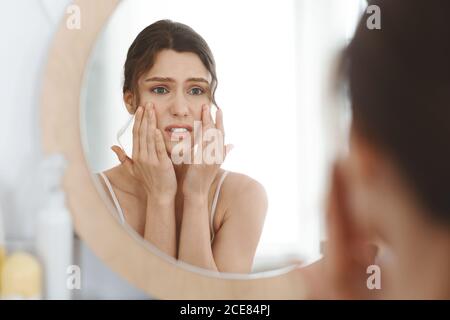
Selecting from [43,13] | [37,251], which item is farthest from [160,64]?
[37,251]

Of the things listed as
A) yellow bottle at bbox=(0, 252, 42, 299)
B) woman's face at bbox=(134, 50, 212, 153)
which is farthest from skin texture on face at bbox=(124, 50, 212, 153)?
yellow bottle at bbox=(0, 252, 42, 299)

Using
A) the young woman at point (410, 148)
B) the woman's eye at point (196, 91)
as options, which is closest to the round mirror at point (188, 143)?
the woman's eye at point (196, 91)

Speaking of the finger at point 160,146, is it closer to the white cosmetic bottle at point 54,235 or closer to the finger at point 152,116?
the finger at point 152,116

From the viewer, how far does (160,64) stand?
0.92 metres

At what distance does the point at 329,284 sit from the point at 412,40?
502mm

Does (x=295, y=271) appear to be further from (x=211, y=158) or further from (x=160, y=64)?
(x=160, y=64)

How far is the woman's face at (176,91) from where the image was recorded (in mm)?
911

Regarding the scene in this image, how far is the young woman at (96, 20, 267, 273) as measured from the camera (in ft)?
3.00

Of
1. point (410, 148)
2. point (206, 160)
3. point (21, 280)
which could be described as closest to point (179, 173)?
point (206, 160)

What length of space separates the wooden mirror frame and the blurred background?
0.07 ft

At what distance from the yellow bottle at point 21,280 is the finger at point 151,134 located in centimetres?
26

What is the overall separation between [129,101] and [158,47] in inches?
4.0

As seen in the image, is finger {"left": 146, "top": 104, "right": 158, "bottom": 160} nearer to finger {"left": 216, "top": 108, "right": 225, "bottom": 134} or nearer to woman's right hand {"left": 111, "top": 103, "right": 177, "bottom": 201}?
woman's right hand {"left": 111, "top": 103, "right": 177, "bottom": 201}

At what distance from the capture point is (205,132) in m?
0.92
